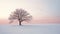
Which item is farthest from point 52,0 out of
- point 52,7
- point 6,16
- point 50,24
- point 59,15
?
point 6,16

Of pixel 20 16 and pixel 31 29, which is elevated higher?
pixel 20 16

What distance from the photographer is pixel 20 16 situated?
1.71 m

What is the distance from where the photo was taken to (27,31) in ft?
5.59

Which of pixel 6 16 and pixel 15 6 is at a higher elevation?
pixel 15 6

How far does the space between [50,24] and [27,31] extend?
0.40m

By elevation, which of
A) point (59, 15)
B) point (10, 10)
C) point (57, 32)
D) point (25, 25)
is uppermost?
point (10, 10)

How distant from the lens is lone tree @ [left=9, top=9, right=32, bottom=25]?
1700mm

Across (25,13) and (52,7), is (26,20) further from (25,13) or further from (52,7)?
(52,7)

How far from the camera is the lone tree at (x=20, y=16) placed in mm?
1700

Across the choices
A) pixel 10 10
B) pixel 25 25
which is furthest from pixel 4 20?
pixel 25 25

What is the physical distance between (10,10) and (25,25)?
1.17ft

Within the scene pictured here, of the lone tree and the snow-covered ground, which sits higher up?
the lone tree

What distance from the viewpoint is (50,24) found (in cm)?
171

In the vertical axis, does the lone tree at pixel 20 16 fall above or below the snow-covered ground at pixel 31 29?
above
